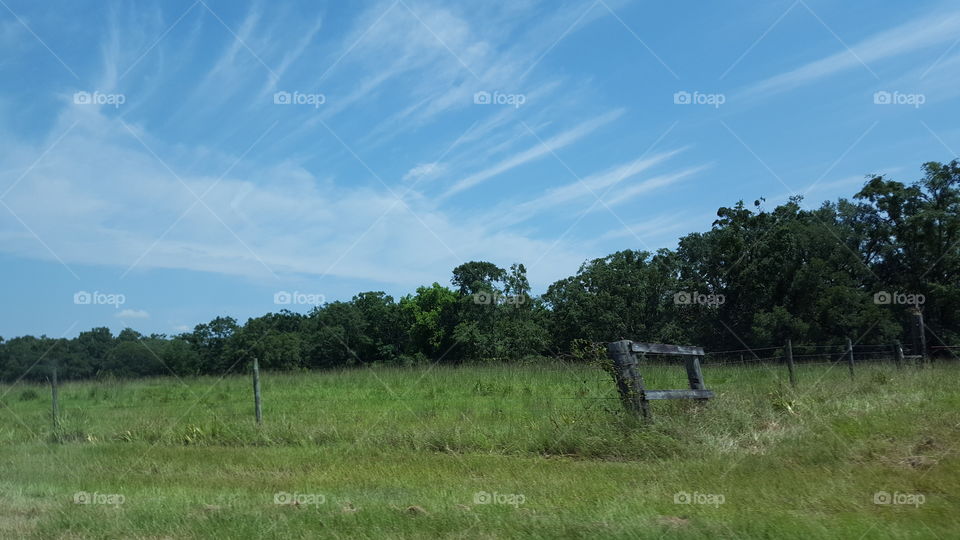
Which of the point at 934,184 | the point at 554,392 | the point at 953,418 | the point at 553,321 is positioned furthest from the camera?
the point at 553,321

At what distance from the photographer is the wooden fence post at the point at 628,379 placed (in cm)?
1118

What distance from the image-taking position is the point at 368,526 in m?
6.59

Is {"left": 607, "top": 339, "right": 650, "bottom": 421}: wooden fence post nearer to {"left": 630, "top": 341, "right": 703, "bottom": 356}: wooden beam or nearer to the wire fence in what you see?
{"left": 630, "top": 341, "right": 703, "bottom": 356}: wooden beam

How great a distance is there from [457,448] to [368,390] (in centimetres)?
1214

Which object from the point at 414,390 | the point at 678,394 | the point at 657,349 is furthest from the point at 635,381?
the point at 414,390

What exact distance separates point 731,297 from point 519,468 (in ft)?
161

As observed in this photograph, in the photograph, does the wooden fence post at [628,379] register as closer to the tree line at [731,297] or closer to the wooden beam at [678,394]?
the wooden beam at [678,394]

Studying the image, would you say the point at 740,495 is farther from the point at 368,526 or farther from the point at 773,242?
the point at 773,242

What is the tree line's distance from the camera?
47.7m

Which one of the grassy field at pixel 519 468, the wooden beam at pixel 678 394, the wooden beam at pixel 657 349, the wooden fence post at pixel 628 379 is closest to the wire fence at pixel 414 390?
the grassy field at pixel 519 468

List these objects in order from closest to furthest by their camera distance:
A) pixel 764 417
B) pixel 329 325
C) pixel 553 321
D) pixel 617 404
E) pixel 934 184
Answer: pixel 764 417
pixel 617 404
pixel 934 184
pixel 553 321
pixel 329 325

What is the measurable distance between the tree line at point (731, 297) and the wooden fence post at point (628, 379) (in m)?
27.5

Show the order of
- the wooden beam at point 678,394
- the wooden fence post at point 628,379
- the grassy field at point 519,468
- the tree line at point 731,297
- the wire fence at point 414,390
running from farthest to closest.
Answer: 1. the tree line at point 731,297
2. the wire fence at point 414,390
3. the wooden beam at point 678,394
4. the wooden fence post at point 628,379
5. the grassy field at point 519,468

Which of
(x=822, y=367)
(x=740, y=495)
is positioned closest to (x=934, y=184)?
(x=822, y=367)
